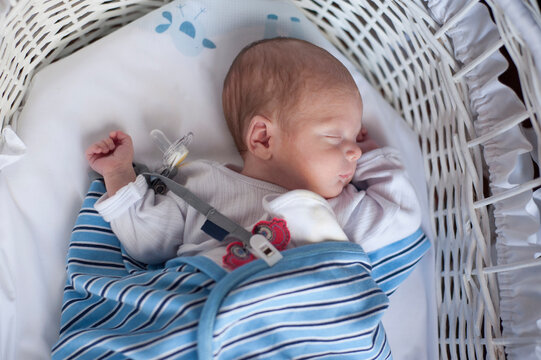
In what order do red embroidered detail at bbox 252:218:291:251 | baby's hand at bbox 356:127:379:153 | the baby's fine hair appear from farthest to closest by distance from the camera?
baby's hand at bbox 356:127:379:153
the baby's fine hair
red embroidered detail at bbox 252:218:291:251

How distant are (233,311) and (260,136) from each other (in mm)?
365

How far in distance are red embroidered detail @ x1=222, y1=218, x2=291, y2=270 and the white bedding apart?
0.31 metres

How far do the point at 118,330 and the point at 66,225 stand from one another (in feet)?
0.96

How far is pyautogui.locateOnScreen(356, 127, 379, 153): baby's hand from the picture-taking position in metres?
1.16

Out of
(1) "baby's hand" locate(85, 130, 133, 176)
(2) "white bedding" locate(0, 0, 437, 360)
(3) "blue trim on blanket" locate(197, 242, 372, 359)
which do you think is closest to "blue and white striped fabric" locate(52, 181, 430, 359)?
(3) "blue trim on blanket" locate(197, 242, 372, 359)

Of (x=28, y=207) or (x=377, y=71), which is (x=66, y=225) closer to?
(x=28, y=207)

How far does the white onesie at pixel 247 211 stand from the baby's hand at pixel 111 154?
0.21 feet

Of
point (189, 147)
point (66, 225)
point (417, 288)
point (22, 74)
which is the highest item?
point (22, 74)

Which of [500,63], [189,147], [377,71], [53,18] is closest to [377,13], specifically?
[377,71]

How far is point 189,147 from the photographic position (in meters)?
1.17

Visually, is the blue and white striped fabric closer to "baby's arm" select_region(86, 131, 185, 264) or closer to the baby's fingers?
"baby's arm" select_region(86, 131, 185, 264)

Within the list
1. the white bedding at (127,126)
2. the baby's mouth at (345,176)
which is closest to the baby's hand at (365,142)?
the white bedding at (127,126)

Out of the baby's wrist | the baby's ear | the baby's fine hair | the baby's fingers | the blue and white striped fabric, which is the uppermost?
the baby's fine hair

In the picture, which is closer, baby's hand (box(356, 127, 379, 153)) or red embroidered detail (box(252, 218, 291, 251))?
red embroidered detail (box(252, 218, 291, 251))
